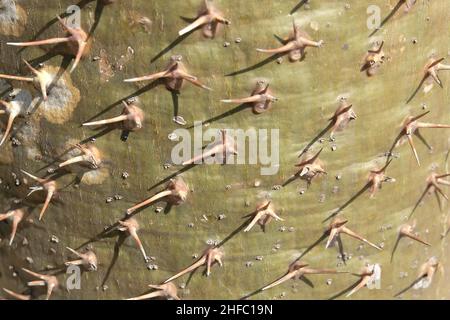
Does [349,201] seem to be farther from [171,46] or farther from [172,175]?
[171,46]

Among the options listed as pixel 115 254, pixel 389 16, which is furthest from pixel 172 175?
pixel 389 16

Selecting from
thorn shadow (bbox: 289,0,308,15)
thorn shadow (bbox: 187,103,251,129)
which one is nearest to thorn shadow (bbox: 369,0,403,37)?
thorn shadow (bbox: 289,0,308,15)

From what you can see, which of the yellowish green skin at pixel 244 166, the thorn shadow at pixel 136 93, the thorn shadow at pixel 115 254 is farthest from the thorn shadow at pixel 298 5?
the thorn shadow at pixel 115 254

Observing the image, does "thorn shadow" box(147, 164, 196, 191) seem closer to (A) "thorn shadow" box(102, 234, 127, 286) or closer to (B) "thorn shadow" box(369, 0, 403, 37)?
(A) "thorn shadow" box(102, 234, 127, 286)

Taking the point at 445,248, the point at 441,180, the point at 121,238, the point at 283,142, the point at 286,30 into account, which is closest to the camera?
the point at 286,30

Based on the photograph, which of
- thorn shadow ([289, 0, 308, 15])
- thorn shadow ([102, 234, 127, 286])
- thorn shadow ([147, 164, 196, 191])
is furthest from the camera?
thorn shadow ([102, 234, 127, 286])

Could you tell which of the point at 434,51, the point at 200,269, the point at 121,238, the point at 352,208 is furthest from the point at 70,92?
the point at 434,51

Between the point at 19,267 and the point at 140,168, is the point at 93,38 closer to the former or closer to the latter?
the point at 140,168

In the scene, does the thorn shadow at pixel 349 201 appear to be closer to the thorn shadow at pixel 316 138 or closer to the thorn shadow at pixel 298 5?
the thorn shadow at pixel 316 138
